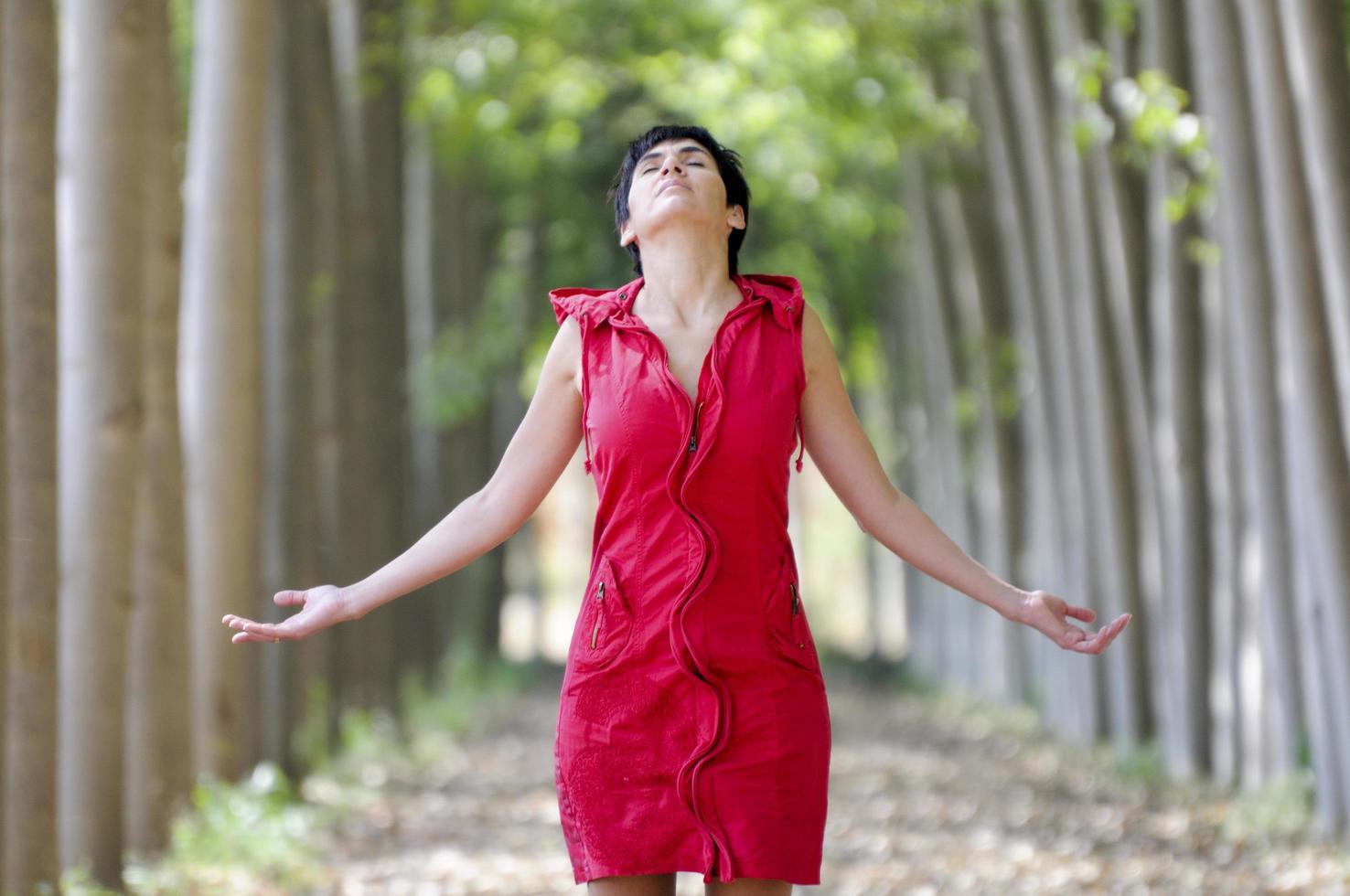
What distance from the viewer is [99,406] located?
6.52 m

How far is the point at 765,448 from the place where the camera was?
3324mm

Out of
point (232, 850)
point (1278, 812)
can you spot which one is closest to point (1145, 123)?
point (1278, 812)

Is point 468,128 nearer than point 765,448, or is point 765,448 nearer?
point 765,448

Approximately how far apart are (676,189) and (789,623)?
2.87 feet

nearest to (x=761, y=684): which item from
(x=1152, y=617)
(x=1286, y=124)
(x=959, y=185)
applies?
(x=1286, y=124)

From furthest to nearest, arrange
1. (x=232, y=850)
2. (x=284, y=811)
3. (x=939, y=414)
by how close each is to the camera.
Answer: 1. (x=939, y=414)
2. (x=284, y=811)
3. (x=232, y=850)

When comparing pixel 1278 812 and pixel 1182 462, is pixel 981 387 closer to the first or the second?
pixel 1182 462

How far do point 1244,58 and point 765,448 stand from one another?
6172mm

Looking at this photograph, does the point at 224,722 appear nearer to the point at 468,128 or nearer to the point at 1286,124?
the point at 1286,124

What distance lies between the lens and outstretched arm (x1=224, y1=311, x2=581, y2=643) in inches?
139

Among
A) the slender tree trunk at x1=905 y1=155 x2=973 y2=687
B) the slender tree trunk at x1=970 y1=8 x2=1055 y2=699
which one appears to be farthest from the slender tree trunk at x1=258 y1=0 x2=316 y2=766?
the slender tree trunk at x1=905 y1=155 x2=973 y2=687

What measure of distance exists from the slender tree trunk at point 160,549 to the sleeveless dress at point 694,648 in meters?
4.59

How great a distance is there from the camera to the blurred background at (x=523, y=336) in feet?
21.4

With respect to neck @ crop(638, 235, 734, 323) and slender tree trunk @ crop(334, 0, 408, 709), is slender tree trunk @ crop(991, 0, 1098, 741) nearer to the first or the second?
slender tree trunk @ crop(334, 0, 408, 709)
